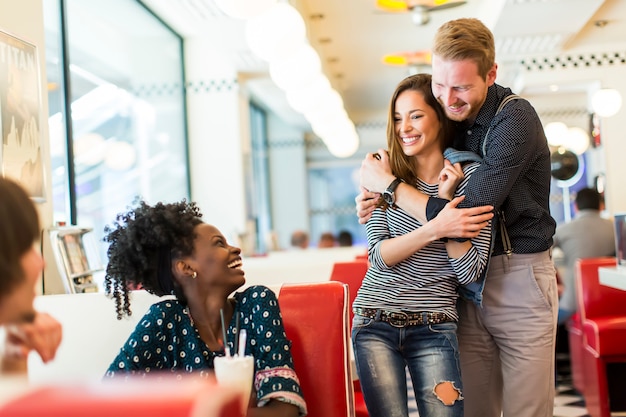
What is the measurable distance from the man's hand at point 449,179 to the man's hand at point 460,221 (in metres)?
0.09

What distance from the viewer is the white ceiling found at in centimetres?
654

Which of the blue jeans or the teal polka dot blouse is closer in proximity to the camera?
the teal polka dot blouse

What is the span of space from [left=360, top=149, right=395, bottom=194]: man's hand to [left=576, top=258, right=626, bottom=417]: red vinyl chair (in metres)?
2.54

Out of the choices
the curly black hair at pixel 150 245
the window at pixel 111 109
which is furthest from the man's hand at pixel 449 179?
the window at pixel 111 109

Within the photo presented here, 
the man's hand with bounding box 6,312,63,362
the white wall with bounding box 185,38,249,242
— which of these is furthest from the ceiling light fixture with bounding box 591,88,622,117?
the man's hand with bounding box 6,312,63,362

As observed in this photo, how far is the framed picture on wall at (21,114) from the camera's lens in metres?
3.14

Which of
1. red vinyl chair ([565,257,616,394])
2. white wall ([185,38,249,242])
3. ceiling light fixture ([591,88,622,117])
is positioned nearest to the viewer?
red vinyl chair ([565,257,616,394])

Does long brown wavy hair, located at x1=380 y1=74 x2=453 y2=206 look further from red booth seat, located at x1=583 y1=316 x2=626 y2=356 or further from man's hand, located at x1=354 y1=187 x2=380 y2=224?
red booth seat, located at x1=583 y1=316 x2=626 y2=356

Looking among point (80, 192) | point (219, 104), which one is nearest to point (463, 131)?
point (80, 192)

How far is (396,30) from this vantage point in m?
8.52

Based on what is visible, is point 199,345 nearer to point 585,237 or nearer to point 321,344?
point 321,344

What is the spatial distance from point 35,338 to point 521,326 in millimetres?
1291

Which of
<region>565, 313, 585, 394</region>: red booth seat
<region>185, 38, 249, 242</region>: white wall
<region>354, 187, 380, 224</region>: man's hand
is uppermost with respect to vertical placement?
<region>185, 38, 249, 242</region>: white wall

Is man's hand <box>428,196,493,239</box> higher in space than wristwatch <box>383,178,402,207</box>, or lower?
lower
